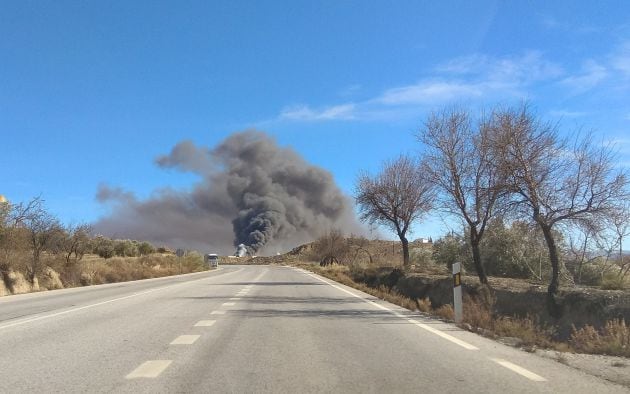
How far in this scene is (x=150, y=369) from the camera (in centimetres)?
751

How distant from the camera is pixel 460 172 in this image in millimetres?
23656

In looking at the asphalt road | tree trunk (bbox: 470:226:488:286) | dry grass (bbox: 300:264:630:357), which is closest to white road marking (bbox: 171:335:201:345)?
the asphalt road

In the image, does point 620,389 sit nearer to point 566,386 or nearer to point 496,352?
point 566,386

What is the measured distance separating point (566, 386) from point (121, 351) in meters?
6.26

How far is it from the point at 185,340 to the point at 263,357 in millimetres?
2187

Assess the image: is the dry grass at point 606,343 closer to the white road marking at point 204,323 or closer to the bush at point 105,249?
the white road marking at point 204,323

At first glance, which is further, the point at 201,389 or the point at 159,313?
the point at 159,313

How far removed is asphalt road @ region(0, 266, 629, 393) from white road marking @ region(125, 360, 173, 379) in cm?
1

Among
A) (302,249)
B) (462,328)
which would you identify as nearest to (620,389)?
(462,328)

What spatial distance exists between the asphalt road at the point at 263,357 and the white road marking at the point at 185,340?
0.7 inches

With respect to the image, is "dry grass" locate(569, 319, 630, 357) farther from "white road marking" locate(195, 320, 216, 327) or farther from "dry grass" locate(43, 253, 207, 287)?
"dry grass" locate(43, 253, 207, 287)

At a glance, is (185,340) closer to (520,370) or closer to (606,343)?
(520,370)

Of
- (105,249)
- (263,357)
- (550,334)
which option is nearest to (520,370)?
(263,357)

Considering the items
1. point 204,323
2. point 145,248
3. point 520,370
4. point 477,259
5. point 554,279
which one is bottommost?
point 520,370
